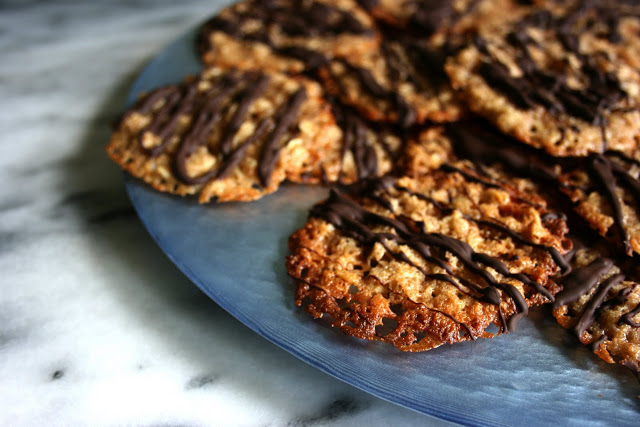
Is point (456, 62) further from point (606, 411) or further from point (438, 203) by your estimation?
point (606, 411)

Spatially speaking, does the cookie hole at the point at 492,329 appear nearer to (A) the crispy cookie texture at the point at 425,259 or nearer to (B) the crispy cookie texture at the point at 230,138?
(A) the crispy cookie texture at the point at 425,259

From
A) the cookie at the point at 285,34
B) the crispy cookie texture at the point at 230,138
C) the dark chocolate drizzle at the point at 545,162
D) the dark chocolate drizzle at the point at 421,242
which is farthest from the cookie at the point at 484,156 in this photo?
the cookie at the point at 285,34

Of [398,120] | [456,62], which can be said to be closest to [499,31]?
[456,62]

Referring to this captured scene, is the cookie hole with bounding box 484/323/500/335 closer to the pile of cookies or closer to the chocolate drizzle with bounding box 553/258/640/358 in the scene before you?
the pile of cookies

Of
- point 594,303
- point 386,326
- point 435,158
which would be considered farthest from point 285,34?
point 594,303

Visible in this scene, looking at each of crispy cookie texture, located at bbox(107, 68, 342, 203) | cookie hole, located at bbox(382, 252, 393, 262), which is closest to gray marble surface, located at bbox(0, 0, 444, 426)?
crispy cookie texture, located at bbox(107, 68, 342, 203)

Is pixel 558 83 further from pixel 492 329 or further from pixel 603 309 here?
pixel 492 329
